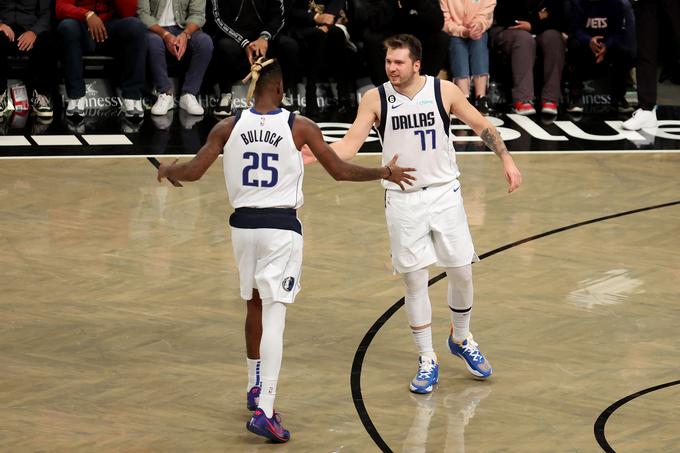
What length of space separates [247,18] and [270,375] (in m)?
7.73

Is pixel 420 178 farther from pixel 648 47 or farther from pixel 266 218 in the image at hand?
pixel 648 47

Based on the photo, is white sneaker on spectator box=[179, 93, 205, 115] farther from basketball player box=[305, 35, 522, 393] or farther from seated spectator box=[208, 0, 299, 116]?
basketball player box=[305, 35, 522, 393]

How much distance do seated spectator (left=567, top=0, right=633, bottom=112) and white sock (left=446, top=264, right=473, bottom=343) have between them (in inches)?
289

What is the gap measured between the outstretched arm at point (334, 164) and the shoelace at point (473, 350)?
37.5 inches

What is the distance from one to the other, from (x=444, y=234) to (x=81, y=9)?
7.07 metres

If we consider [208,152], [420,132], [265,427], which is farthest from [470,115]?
[265,427]

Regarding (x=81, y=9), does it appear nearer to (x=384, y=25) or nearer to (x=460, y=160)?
(x=384, y=25)

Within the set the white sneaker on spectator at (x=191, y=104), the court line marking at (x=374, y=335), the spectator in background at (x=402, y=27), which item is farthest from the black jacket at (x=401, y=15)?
the court line marking at (x=374, y=335)

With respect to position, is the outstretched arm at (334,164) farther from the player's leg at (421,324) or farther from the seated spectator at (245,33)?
the seated spectator at (245,33)

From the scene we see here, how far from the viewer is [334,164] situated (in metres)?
5.55

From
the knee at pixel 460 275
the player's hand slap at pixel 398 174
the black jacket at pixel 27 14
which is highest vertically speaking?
the black jacket at pixel 27 14

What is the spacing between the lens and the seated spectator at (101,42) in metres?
12.1

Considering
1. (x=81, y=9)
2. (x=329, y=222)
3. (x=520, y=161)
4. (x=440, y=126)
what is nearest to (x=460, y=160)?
(x=520, y=161)

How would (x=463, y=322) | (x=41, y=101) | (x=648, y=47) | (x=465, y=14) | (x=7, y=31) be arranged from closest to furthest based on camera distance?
(x=463, y=322) < (x=7, y=31) < (x=648, y=47) < (x=41, y=101) < (x=465, y=14)
